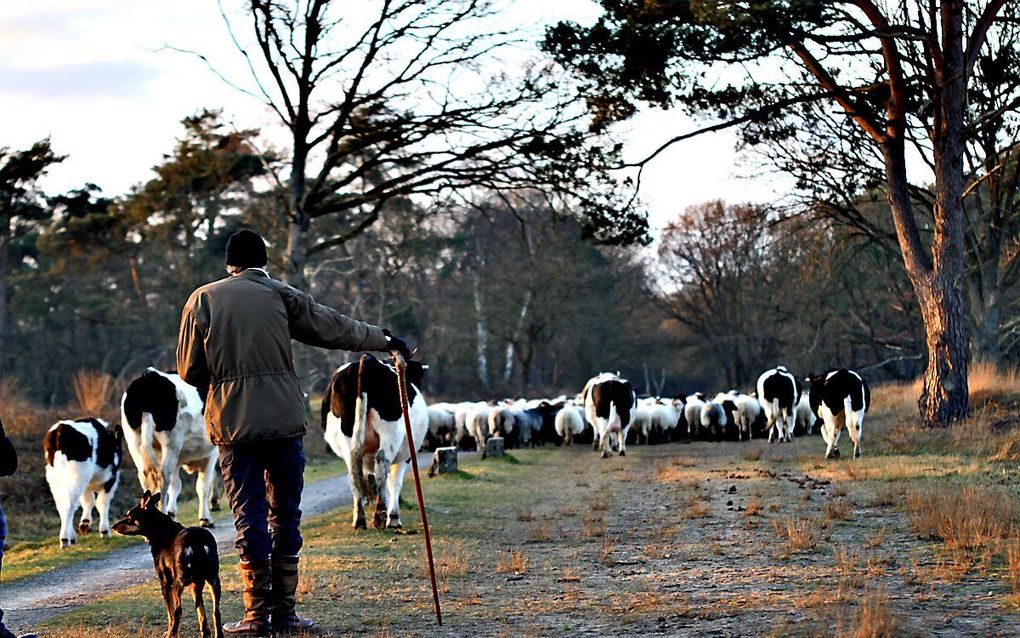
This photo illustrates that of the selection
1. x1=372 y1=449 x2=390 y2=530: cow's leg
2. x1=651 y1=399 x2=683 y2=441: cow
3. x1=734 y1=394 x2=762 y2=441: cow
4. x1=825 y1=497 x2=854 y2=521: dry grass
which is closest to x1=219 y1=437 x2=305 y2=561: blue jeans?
x1=372 y1=449 x2=390 y2=530: cow's leg

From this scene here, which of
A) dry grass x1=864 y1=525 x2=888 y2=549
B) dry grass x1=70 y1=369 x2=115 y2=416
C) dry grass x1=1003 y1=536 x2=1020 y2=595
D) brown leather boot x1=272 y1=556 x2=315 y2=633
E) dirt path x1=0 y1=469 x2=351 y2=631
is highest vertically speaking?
dry grass x1=70 y1=369 x2=115 y2=416

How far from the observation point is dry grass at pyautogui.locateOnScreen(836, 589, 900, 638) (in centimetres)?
686

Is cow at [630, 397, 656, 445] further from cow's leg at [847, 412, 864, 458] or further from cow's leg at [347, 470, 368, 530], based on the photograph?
Answer: cow's leg at [347, 470, 368, 530]

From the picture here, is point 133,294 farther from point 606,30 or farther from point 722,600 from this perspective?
point 722,600

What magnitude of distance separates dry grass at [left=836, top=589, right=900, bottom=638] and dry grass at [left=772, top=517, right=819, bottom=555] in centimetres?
323

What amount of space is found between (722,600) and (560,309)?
156 feet

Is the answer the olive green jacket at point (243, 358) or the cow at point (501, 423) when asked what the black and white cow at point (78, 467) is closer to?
the olive green jacket at point (243, 358)

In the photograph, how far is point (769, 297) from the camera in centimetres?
5709

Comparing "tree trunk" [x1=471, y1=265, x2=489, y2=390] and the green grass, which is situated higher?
"tree trunk" [x1=471, y1=265, x2=489, y2=390]

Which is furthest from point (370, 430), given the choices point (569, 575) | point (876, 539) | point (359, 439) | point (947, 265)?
point (947, 265)

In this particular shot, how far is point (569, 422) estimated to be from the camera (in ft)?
115

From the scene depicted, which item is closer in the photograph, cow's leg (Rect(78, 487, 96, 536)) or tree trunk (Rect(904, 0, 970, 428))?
cow's leg (Rect(78, 487, 96, 536))

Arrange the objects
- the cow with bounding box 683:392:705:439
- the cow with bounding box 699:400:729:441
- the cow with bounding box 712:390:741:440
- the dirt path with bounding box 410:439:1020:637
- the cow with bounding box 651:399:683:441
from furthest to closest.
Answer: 1. the cow with bounding box 683:392:705:439
2. the cow with bounding box 712:390:741:440
3. the cow with bounding box 699:400:729:441
4. the cow with bounding box 651:399:683:441
5. the dirt path with bounding box 410:439:1020:637

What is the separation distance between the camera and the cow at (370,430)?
44.9 feet
